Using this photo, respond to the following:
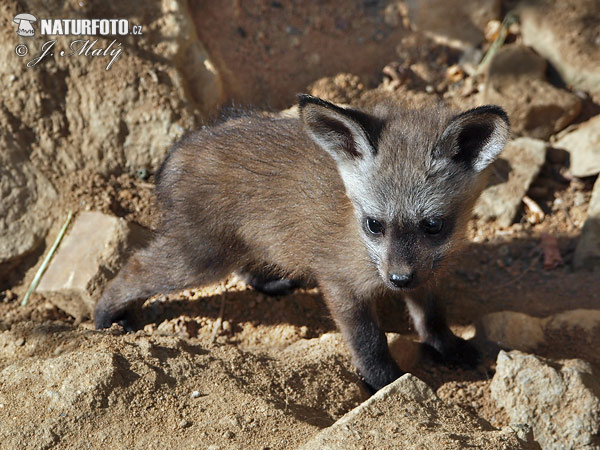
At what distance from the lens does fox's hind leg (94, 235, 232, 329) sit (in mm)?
4910

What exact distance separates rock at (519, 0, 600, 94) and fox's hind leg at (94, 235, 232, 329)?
14.9 feet

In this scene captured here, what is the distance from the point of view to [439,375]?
4961mm

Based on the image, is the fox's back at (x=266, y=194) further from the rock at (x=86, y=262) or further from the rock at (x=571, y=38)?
the rock at (x=571, y=38)

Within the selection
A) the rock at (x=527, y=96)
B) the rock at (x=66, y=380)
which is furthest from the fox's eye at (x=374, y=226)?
the rock at (x=527, y=96)

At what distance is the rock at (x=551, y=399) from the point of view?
13.9ft

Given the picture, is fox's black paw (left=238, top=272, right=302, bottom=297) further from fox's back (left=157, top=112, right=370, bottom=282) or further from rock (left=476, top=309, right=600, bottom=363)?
rock (left=476, top=309, right=600, bottom=363)

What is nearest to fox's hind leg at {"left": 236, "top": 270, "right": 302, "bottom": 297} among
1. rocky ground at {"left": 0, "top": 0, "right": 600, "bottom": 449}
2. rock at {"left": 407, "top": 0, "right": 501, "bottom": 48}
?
rocky ground at {"left": 0, "top": 0, "right": 600, "bottom": 449}

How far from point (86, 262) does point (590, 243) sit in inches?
177

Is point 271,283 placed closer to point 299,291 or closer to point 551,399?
point 299,291

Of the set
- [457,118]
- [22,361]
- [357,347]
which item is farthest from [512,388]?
[22,361]

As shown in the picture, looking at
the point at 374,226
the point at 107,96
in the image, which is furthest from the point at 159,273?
the point at 107,96

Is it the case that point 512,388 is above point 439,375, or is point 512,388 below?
above

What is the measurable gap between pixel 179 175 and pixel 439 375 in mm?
2529

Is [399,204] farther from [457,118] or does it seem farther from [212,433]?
[212,433]
